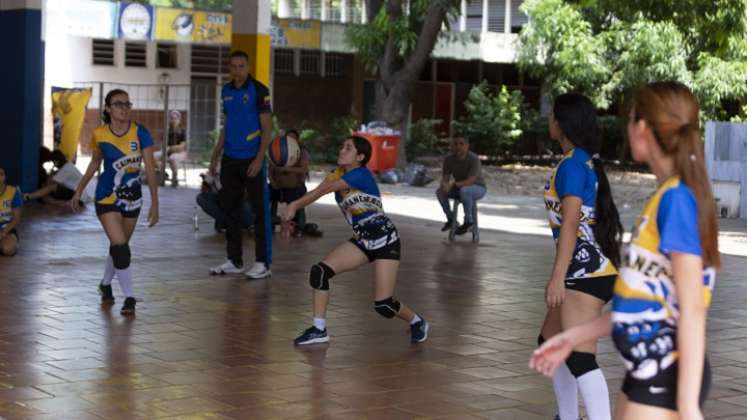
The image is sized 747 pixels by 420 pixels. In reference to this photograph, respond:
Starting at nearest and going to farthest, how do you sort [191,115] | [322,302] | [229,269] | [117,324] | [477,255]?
[322,302] < [117,324] < [229,269] < [477,255] < [191,115]

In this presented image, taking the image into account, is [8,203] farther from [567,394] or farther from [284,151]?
[567,394]

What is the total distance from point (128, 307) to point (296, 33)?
83.1ft

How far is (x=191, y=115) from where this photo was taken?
102 ft

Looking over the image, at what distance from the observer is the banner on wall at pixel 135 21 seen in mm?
31016

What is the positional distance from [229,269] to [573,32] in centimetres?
2110

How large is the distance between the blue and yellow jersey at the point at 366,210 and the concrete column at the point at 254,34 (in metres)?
6.82

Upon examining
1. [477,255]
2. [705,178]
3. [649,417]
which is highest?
[705,178]

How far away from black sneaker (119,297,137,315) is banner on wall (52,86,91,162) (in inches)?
414

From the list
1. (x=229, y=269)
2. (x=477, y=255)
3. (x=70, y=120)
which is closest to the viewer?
(x=229, y=269)

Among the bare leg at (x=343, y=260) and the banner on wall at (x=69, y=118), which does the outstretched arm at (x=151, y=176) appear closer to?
the bare leg at (x=343, y=260)

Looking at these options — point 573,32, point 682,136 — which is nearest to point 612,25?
point 573,32

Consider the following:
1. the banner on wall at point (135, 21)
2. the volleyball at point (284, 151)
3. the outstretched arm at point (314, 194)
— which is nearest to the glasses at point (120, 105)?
the outstretched arm at point (314, 194)

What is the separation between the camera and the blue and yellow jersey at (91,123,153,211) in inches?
375

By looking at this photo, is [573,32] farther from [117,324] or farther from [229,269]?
[117,324]
